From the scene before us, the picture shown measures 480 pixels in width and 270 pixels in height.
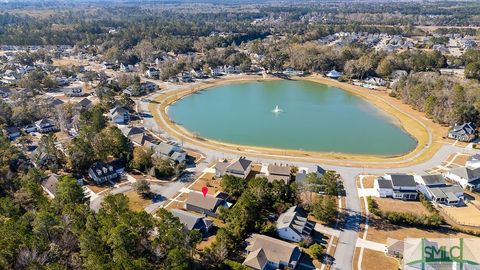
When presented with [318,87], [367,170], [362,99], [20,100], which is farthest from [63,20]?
[367,170]

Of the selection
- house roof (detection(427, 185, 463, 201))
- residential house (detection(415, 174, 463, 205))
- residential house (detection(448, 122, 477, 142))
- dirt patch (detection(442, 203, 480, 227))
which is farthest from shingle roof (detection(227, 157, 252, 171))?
residential house (detection(448, 122, 477, 142))

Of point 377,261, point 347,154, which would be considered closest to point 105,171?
point 377,261

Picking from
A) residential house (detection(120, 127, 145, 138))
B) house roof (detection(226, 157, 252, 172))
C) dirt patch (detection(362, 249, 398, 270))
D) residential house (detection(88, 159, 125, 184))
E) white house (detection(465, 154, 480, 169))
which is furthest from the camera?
residential house (detection(120, 127, 145, 138))

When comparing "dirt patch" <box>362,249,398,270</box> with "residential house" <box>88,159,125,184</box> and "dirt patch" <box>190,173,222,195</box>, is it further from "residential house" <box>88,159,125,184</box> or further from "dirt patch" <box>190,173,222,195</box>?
"residential house" <box>88,159,125,184</box>

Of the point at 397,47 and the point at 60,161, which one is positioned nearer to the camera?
the point at 60,161

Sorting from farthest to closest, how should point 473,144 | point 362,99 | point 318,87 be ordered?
1. point 318,87
2. point 362,99
3. point 473,144

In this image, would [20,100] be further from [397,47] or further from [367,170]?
[397,47]

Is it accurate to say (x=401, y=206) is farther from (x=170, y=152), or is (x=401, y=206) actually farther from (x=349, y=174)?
(x=170, y=152)
